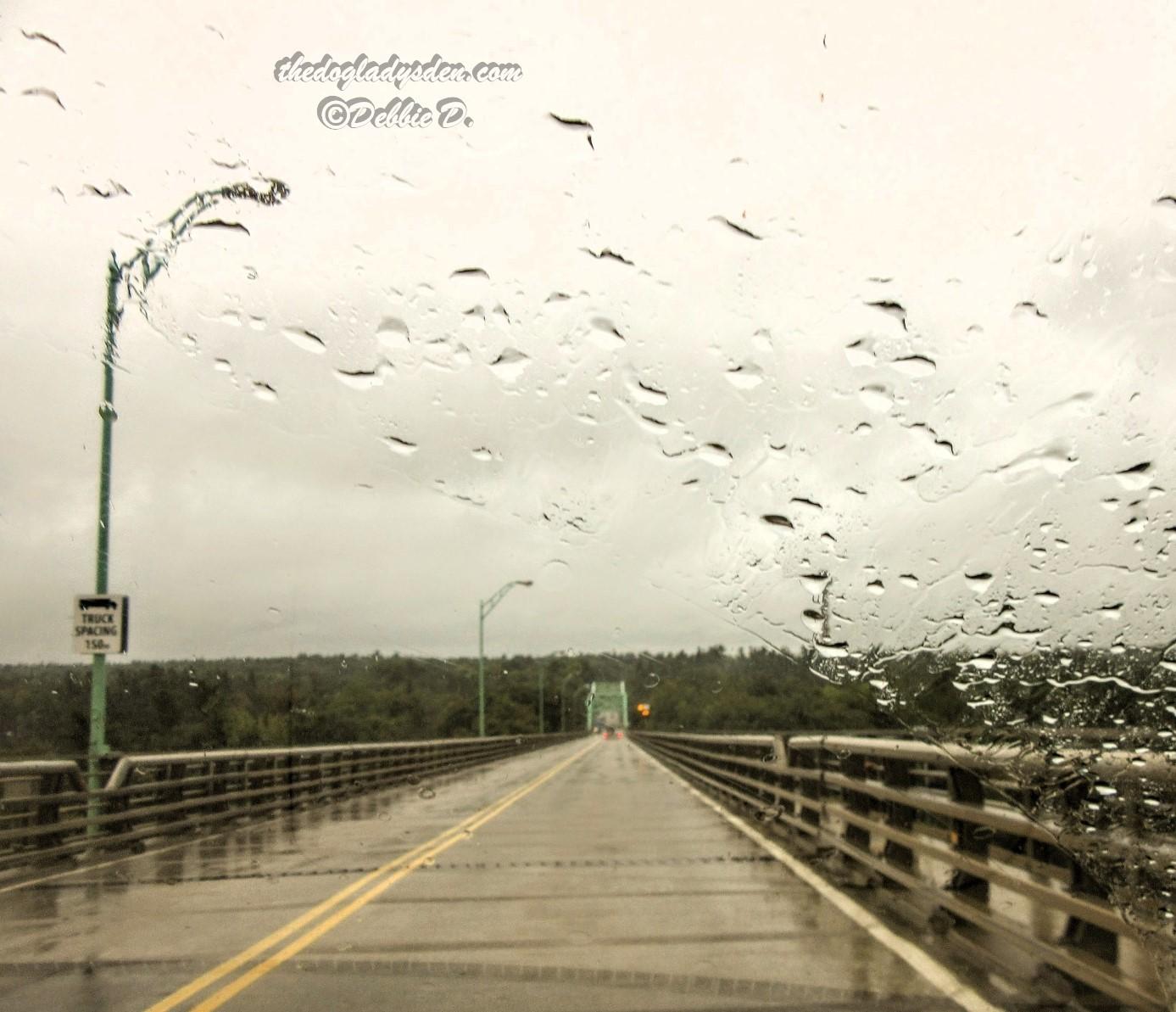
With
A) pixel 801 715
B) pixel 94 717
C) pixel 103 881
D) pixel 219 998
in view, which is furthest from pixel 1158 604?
pixel 94 717

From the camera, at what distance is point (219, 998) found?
24.6ft

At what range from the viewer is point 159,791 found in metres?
18.8

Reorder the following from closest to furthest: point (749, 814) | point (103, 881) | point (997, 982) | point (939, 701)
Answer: point (939, 701) → point (997, 982) → point (103, 881) → point (749, 814)

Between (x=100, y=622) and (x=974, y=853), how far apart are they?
11.5 meters

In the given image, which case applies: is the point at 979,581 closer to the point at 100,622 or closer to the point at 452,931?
the point at 452,931

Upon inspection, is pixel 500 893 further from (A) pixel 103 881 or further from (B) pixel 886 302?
(B) pixel 886 302

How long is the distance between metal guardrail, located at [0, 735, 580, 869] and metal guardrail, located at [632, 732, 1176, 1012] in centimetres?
813

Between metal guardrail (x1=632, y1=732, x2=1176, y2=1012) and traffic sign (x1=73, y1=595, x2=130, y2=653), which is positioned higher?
traffic sign (x1=73, y1=595, x2=130, y2=653)

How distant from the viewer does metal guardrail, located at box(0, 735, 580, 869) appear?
49.8 ft

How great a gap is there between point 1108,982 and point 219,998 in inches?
177

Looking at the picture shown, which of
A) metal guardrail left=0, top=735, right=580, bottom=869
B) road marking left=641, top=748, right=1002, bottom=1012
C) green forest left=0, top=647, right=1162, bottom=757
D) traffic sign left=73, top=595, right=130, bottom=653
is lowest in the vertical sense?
road marking left=641, top=748, right=1002, bottom=1012

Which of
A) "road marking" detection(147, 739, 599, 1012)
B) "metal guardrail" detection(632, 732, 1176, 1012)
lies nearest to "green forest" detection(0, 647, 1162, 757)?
"metal guardrail" detection(632, 732, 1176, 1012)

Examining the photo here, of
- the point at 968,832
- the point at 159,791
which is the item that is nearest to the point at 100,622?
the point at 159,791

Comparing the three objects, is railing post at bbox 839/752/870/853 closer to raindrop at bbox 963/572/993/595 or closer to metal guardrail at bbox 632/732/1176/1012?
metal guardrail at bbox 632/732/1176/1012
